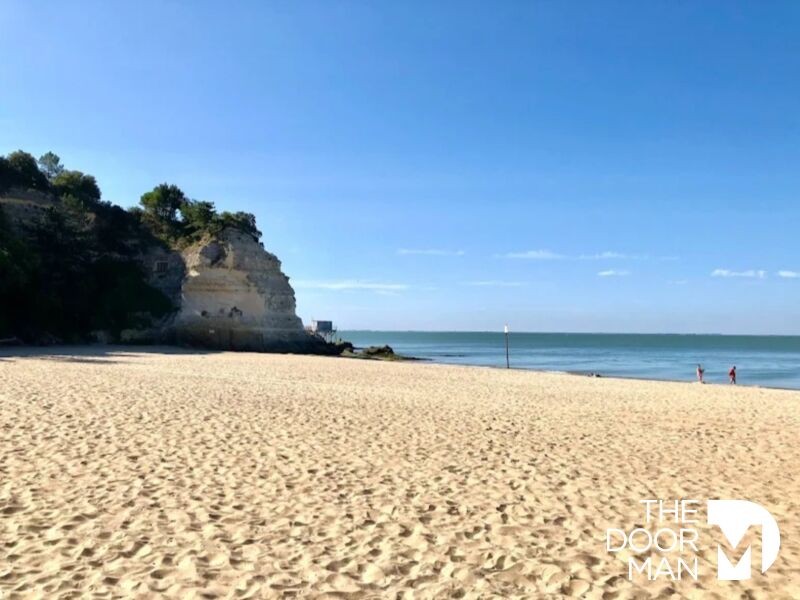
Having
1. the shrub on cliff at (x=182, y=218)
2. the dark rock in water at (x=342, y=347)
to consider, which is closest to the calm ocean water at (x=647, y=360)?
the dark rock in water at (x=342, y=347)

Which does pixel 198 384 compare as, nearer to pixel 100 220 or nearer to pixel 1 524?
pixel 1 524

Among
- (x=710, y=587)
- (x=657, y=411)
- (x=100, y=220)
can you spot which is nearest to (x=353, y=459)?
(x=710, y=587)

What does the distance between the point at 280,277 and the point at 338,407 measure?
1333 inches

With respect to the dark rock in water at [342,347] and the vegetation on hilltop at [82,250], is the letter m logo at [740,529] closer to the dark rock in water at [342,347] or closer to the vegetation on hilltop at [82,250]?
the vegetation on hilltop at [82,250]

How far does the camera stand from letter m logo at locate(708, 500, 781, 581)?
5039 millimetres

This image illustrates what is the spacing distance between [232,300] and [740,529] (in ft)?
133

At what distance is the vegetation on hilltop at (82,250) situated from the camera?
117 ft

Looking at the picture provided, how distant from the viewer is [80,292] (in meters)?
40.0

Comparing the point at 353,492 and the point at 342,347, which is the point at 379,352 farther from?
the point at 353,492

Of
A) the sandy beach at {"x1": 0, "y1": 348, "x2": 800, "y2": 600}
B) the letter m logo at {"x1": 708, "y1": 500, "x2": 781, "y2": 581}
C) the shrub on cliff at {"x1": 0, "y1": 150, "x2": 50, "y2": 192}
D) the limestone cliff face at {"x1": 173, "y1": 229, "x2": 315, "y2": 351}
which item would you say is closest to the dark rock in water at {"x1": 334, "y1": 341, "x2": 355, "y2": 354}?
the limestone cliff face at {"x1": 173, "y1": 229, "x2": 315, "y2": 351}

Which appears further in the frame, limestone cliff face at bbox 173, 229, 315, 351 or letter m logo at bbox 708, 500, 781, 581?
limestone cliff face at bbox 173, 229, 315, 351

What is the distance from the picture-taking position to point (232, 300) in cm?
4303

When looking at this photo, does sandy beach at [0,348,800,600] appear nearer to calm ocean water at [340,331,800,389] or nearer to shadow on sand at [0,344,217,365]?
shadow on sand at [0,344,217,365]

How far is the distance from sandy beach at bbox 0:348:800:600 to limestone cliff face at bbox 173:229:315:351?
1104 inches
